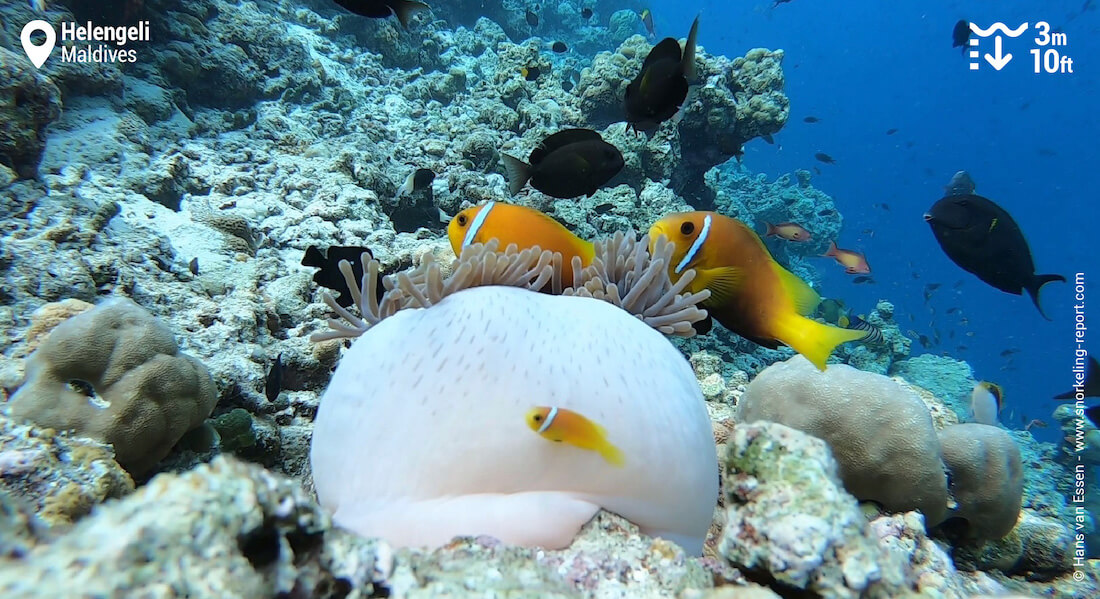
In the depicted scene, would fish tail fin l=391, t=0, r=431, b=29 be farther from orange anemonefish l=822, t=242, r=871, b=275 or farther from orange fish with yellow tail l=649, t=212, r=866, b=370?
orange anemonefish l=822, t=242, r=871, b=275

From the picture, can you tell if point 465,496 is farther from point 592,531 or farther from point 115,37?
point 115,37

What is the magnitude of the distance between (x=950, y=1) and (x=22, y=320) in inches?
3125

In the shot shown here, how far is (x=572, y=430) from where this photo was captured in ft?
3.59

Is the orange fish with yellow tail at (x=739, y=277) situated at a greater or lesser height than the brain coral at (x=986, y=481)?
greater

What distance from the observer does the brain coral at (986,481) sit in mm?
2322

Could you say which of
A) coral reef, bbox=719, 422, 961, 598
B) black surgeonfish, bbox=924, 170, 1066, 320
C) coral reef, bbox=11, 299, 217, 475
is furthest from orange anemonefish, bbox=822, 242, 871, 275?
coral reef, bbox=11, 299, 217, 475

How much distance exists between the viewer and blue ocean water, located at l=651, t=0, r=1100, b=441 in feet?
145

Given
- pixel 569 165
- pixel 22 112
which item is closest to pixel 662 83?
pixel 569 165

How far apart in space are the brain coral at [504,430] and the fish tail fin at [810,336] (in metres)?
0.51

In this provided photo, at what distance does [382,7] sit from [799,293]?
2543mm

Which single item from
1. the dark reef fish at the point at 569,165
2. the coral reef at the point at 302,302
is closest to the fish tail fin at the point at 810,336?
the coral reef at the point at 302,302

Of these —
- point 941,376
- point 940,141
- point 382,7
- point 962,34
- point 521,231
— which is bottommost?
point 941,376

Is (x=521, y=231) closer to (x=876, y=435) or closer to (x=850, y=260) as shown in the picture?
(x=876, y=435)

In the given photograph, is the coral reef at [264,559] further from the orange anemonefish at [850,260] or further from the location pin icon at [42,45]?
the orange anemonefish at [850,260]
